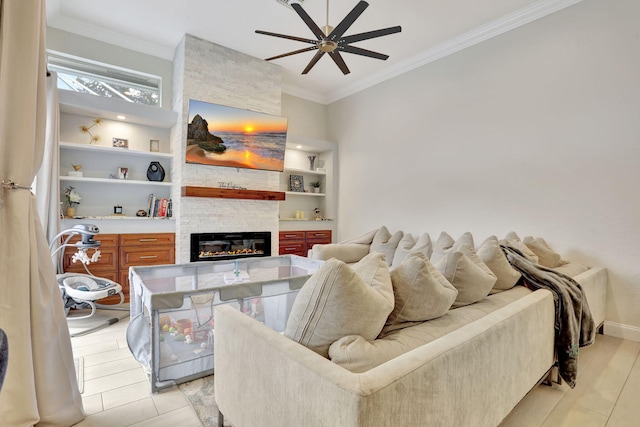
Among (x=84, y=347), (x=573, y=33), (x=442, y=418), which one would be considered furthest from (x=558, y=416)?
(x=573, y=33)

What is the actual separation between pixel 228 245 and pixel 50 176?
2.17 meters

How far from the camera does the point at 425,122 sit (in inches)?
180

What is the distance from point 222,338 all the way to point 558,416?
1861 millimetres

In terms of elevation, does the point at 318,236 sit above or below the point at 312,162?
below

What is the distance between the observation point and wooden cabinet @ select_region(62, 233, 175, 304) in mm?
3613

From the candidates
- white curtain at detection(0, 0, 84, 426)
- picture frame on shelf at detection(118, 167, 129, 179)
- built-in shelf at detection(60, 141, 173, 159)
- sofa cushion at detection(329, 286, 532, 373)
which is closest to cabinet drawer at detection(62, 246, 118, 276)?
picture frame on shelf at detection(118, 167, 129, 179)

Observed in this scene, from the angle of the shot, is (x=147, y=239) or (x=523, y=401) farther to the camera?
(x=147, y=239)

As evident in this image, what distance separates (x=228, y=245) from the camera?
15.1ft

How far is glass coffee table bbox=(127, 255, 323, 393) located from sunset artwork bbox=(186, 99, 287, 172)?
6.71 feet

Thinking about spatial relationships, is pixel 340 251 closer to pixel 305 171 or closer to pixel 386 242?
pixel 386 242

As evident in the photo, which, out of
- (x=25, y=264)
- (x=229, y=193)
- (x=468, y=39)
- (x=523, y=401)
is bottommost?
(x=523, y=401)

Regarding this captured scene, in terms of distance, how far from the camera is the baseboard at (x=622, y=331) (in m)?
2.85

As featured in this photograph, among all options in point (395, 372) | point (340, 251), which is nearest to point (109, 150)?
point (340, 251)

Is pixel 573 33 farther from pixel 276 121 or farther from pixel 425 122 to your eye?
pixel 276 121
